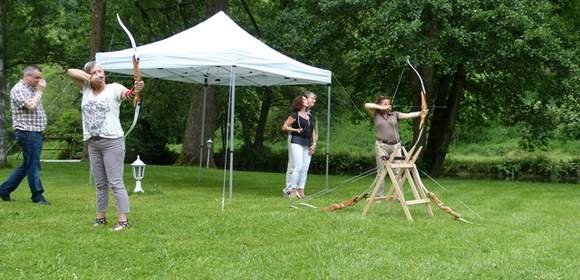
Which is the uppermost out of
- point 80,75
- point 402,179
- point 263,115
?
point 263,115

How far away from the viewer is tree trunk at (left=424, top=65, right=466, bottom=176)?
1870 centimetres

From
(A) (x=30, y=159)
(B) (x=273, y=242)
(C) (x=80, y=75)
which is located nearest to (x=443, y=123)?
(A) (x=30, y=159)

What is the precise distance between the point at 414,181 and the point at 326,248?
2601 mm

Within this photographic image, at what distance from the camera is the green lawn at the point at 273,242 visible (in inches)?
183

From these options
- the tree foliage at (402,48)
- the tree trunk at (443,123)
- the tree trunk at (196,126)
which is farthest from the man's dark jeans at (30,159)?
the tree trunk at (443,123)

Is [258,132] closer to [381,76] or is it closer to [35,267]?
[381,76]

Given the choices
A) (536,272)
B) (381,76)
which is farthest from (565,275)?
(381,76)

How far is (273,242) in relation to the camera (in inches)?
227

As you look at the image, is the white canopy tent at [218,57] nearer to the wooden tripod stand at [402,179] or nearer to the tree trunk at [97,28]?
the wooden tripod stand at [402,179]

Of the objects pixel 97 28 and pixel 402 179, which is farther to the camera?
pixel 97 28

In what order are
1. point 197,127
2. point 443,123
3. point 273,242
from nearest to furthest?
point 273,242 < point 197,127 < point 443,123

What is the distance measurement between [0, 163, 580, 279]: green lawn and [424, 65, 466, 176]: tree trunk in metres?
9.85

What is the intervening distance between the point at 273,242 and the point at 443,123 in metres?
14.4

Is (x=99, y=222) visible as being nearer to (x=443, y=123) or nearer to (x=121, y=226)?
(x=121, y=226)
